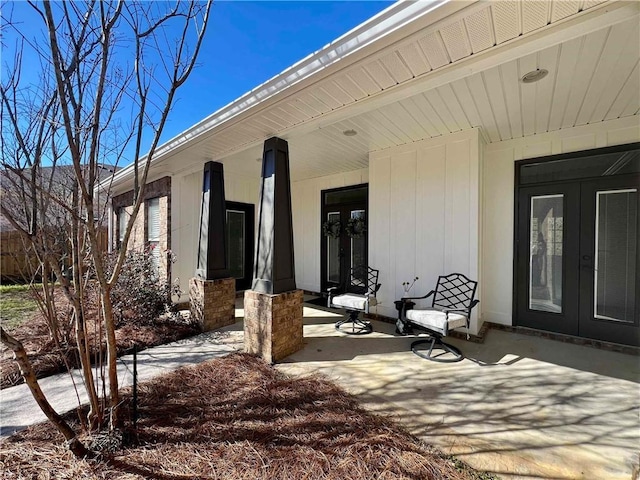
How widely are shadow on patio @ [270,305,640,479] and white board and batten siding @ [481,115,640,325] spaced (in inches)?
25.1

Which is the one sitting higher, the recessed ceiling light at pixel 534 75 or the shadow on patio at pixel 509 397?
the recessed ceiling light at pixel 534 75

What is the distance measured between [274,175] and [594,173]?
4288 millimetres

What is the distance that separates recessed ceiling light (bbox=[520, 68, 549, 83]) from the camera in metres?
2.51

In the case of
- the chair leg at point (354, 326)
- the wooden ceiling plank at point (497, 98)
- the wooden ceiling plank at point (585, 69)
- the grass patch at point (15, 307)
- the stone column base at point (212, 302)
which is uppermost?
the wooden ceiling plank at point (497, 98)

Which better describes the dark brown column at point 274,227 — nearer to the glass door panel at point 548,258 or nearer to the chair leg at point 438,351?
the chair leg at point 438,351

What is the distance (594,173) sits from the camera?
12.0ft

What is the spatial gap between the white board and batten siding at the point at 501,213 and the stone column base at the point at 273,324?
3032 mm

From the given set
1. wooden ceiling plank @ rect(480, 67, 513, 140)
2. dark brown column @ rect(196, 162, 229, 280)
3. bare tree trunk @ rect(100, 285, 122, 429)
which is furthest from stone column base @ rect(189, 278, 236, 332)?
wooden ceiling plank @ rect(480, 67, 513, 140)

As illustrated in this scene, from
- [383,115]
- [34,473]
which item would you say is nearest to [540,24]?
[383,115]

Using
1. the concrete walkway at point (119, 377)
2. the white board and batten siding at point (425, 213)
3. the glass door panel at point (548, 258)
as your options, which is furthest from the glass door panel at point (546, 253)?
the concrete walkway at point (119, 377)

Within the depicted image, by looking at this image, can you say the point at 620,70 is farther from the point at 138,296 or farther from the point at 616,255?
the point at 138,296

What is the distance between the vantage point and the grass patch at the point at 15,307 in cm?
423

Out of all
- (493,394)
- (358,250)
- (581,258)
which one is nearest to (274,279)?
(493,394)

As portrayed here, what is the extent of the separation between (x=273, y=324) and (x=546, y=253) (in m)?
4.07
